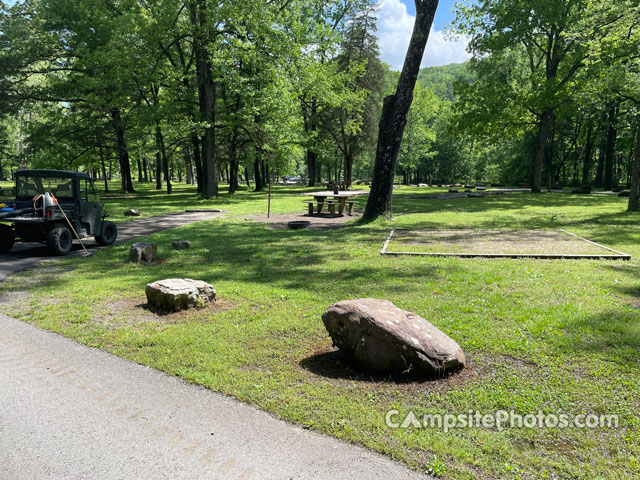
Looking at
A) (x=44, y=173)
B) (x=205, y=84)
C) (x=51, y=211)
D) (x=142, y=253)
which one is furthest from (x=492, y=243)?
(x=205, y=84)

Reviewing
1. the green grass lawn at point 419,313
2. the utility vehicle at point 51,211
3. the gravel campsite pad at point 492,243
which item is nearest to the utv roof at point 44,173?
the utility vehicle at point 51,211

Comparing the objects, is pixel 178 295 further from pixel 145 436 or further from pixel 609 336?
pixel 609 336

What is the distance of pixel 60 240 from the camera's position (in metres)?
9.39

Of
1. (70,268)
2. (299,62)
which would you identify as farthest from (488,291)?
(299,62)

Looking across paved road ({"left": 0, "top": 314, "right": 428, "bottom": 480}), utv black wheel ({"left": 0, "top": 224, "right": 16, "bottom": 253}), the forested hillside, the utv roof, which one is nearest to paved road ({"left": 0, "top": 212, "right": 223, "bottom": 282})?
utv black wheel ({"left": 0, "top": 224, "right": 16, "bottom": 253})

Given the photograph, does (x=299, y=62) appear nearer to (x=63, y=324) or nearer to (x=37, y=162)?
(x=37, y=162)

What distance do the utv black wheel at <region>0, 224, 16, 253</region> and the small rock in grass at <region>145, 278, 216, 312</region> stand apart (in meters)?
6.24

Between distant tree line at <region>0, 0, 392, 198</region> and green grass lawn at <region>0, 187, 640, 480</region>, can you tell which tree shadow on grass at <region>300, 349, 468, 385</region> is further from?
distant tree line at <region>0, 0, 392, 198</region>

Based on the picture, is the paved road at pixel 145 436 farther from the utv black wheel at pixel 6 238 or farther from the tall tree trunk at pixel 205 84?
the tall tree trunk at pixel 205 84

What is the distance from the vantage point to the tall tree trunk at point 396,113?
1300cm

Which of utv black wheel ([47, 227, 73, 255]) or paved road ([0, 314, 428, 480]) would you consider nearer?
paved road ([0, 314, 428, 480])

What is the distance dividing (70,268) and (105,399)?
614 cm

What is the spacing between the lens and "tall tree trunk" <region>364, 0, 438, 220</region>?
13.0m

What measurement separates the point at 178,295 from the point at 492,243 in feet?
25.9
